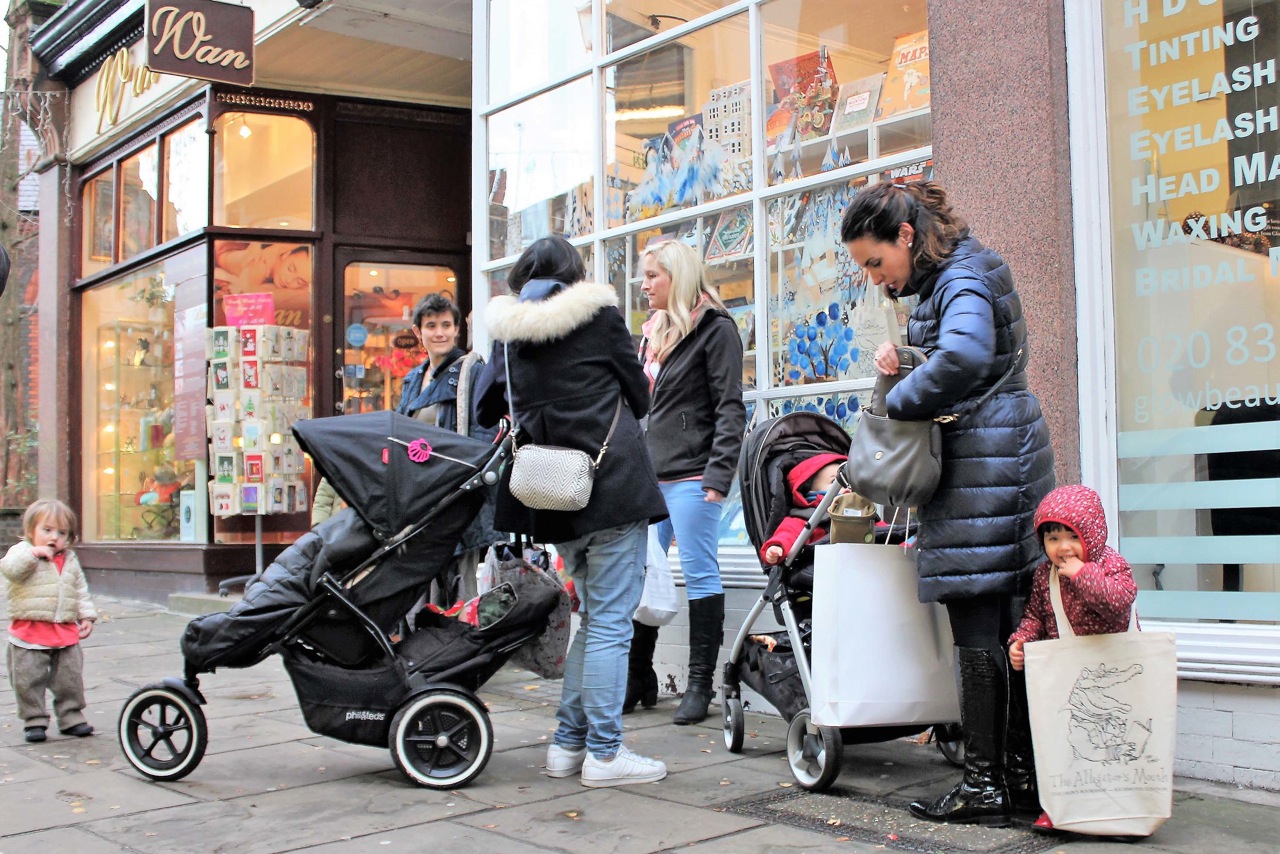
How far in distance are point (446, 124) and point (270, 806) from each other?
27.1 feet

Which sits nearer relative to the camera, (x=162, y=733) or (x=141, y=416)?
(x=162, y=733)

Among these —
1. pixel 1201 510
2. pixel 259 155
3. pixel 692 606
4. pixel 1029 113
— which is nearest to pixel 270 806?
pixel 692 606

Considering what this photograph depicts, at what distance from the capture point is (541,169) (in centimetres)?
789

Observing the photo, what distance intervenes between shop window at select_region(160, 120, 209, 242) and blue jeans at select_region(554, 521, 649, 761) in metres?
7.53

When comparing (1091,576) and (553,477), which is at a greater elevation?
(553,477)

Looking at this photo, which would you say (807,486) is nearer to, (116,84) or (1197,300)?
(1197,300)

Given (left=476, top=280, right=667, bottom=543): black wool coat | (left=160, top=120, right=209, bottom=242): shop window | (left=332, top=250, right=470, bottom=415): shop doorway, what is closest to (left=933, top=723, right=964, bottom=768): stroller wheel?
(left=476, top=280, right=667, bottom=543): black wool coat

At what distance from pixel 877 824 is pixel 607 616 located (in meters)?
1.17

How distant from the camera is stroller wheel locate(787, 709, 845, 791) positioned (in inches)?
164

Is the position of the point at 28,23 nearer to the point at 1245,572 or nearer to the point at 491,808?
the point at 491,808

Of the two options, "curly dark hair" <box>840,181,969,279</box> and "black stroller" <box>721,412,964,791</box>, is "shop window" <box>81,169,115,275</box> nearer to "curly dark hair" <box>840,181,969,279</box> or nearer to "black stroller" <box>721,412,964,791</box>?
"black stroller" <box>721,412,964,791</box>

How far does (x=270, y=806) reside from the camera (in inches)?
169

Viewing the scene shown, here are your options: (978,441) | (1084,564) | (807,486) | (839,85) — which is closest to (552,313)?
(807,486)

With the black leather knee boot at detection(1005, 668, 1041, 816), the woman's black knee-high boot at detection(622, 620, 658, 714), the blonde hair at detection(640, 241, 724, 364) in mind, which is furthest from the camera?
the woman's black knee-high boot at detection(622, 620, 658, 714)
